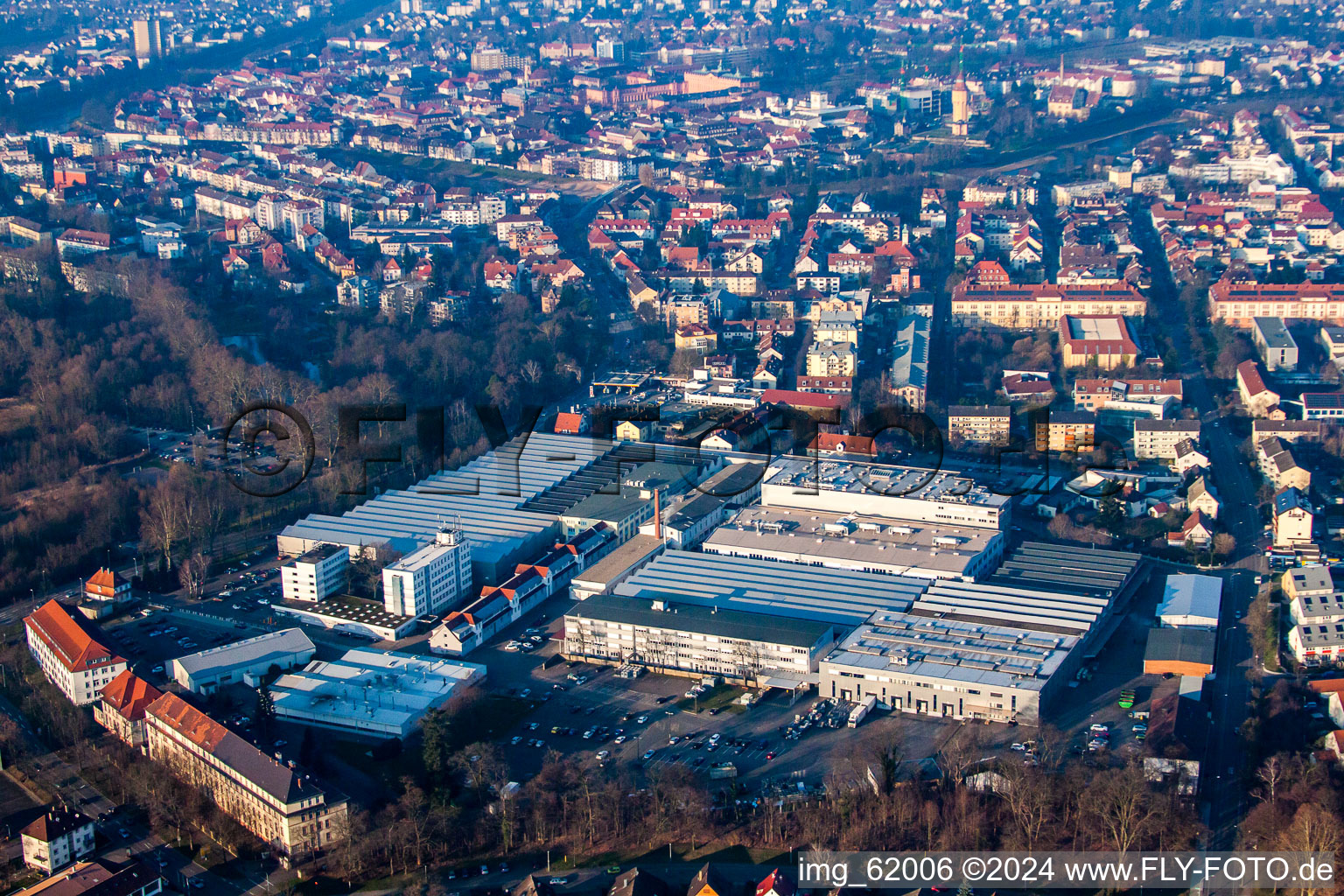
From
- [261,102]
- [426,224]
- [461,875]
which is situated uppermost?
[261,102]

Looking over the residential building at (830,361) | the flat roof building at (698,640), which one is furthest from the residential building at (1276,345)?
the flat roof building at (698,640)

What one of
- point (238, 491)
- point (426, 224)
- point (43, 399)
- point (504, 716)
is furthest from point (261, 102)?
point (504, 716)

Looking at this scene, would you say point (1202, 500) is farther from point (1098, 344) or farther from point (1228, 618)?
point (1098, 344)

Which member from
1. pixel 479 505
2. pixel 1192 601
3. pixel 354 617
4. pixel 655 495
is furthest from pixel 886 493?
pixel 354 617

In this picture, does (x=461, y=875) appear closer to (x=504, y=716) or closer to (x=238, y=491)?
(x=504, y=716)

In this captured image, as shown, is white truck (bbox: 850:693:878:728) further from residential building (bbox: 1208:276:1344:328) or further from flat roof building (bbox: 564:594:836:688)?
residential building (bbox: 1208:276:1344:328)

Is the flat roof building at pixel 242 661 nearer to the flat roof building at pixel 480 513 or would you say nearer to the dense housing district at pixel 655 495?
the dense housing district at pixel 655 495
